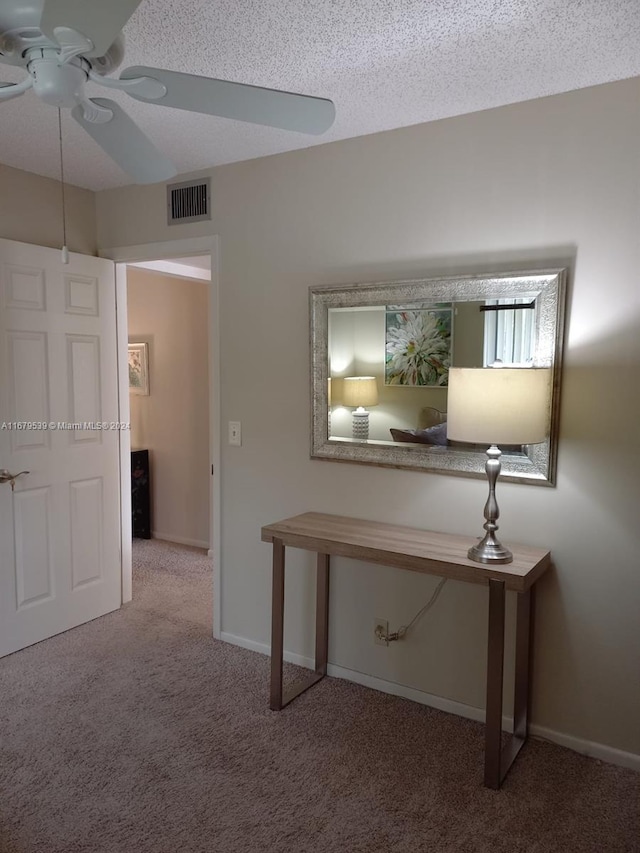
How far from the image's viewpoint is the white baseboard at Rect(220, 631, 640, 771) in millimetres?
2277

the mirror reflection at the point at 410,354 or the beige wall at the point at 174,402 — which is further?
the beige wall at the point at 174,402

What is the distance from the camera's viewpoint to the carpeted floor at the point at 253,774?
1919 millimetres

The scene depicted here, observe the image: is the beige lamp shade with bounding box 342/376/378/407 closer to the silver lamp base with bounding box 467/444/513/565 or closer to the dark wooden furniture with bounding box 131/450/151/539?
the silver lamp base with bounding box 467/444/513/565

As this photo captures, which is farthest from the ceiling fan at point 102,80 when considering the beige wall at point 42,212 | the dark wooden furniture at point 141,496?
the dark wooden furniture at point 141,496

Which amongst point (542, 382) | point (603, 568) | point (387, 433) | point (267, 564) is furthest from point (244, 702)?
point (542, 382)

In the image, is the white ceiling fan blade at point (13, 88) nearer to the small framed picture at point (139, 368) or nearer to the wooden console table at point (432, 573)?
the wooden console table at point (432, 573)

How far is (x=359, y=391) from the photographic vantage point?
2.70 meters

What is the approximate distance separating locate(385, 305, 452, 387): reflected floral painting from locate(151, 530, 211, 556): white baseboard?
2754 millimetres

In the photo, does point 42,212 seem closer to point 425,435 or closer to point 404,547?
point 425,435

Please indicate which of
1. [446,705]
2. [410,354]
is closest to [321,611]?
[446,705]

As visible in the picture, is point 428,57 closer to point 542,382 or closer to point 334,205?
point 334,205

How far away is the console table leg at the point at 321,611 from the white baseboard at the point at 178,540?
2100 millimetres

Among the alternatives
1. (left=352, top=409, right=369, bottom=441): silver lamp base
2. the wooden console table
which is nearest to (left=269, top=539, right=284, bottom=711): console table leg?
the wooden console table

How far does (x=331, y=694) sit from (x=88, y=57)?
2.47 m
